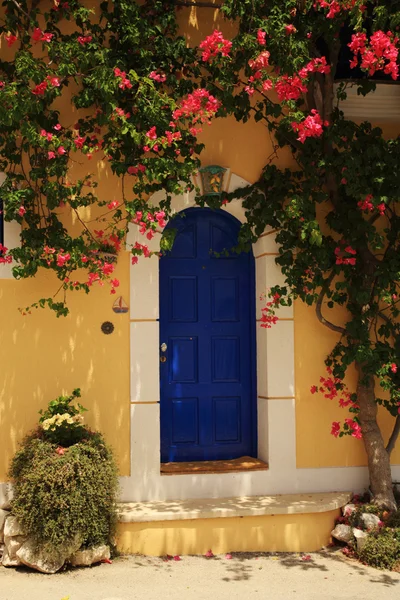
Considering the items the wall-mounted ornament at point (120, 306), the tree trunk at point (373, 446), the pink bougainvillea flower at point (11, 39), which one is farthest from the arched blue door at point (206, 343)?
the pink bougainvillea flower at point (11, 39)

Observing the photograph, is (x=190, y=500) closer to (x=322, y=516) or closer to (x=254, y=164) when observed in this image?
(x=322, y=516)

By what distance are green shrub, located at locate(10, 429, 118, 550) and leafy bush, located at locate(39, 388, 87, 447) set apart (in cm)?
7

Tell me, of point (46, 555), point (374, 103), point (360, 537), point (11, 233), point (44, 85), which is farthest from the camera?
point (374, 103)

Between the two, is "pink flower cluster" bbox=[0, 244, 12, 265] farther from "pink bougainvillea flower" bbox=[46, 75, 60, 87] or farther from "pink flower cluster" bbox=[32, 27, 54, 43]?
"pink flower cluster" bbox=[32, 27, 54, 43]

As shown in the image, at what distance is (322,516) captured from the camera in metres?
5.89

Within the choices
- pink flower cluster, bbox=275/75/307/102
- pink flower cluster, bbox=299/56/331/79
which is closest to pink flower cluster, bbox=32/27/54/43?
pink flower cluster, bbox=275/75/307/102

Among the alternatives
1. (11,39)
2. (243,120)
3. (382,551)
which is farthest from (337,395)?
(11,39)

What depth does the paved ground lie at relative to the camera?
194 inches

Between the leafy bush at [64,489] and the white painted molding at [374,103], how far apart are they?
3.42 meters

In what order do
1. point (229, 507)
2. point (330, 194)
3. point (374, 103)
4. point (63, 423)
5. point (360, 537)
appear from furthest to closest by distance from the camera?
point (374, 103)
point (330, 194)
point (229, 507)
point (360, 537)
point (63, 423)

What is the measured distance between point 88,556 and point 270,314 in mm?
2307

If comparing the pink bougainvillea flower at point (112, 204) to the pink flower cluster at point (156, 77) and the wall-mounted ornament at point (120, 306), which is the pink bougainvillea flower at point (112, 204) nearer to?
the wall-mounted ornament at point (120, 306)

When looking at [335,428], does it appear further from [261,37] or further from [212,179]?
[261,37]

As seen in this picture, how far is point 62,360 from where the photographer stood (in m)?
5.91
